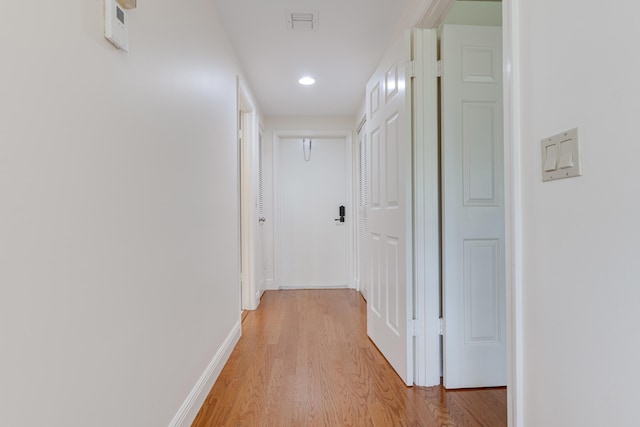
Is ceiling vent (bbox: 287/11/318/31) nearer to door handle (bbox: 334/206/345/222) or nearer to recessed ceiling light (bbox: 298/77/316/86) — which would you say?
recessed ceiling light (bbox: 298/77/316/86)

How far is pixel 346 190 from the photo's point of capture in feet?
14.4

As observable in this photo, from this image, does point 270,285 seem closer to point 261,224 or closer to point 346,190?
point 261,224

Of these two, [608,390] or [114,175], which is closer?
[608,390]

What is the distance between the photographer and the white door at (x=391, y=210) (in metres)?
1.88

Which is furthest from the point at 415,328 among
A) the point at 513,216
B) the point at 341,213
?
the point at 341,213

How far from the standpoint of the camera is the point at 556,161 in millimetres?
861

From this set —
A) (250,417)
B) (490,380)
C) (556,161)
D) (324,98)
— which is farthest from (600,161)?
(324,98)

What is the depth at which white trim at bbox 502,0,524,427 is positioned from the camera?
1005 mm

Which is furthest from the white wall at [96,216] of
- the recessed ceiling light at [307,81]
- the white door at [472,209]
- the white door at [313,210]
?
the white door at [313,210]

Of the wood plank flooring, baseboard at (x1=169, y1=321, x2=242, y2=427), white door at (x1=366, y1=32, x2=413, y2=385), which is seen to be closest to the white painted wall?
white door at (x1=366, y1=32, x2=413, y2=385)

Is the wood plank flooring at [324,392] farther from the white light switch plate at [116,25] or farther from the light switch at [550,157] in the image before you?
the white light switch plate at [116,25]

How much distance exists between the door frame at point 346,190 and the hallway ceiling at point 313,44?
0.63 meters

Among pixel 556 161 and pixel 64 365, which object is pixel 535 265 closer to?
pixel 556 161

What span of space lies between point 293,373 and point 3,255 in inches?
66.7
